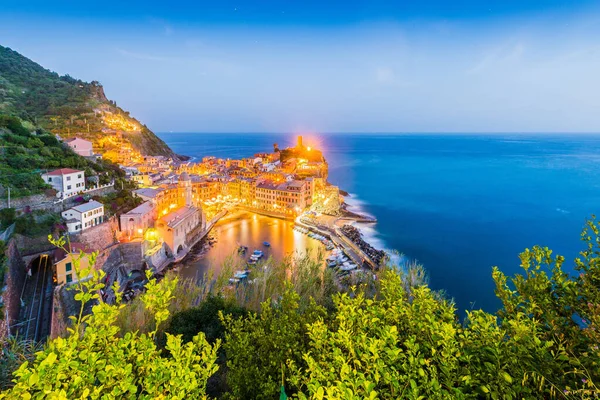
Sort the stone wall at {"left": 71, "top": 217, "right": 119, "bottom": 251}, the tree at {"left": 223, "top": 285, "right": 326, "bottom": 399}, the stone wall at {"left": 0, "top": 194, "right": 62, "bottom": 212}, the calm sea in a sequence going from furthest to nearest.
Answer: the calm sea
the stone wall at {"left": 71, "top": 217, "right": 119, "bottom": 251}
the stone wall at {"left": 0, "top": 194, "right": 62, "bottom": 212}
the tree at {"left": 223, "top": 285, "right": 326, "bottom": 399}

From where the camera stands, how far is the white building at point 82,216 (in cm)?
1402

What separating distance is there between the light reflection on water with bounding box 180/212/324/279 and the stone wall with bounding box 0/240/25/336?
7056 mm

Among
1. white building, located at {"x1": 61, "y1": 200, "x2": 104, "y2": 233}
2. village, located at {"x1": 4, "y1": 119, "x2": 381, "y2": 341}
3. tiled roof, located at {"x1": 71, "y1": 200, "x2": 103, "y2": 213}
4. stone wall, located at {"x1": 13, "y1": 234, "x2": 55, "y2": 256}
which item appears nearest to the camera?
village, located at {"x1": 4, "y1": 119, "x2": 381, "y2": 341}

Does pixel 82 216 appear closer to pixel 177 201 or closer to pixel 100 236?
pixel 100 236

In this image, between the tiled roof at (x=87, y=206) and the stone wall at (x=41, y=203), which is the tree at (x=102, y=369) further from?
the stone wall at (x=41, y=203)

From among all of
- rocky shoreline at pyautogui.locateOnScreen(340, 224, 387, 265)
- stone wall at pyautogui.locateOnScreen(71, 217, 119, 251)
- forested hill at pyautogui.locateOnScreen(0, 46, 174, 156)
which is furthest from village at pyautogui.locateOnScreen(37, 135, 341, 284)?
rocky shoreline at pyautogui.locateOnScreen(340, 224, 387, 265)

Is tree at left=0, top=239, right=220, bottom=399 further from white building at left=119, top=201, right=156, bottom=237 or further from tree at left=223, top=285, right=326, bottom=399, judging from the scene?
white building at left=119, top=201, right=156, bottom=237

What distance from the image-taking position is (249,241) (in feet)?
74.8

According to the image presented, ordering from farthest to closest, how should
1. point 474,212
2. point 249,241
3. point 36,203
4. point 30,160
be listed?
point 474,212 → point 249,241 → point 30,160 → point 36,203

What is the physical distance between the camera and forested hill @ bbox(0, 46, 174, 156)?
33.7 m

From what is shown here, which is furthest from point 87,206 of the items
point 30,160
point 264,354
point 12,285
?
point 264,354

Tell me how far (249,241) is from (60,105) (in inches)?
1344

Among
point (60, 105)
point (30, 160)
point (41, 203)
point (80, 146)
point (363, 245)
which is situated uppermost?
point (60, 105)

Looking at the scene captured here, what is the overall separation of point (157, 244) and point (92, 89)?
147 feet
